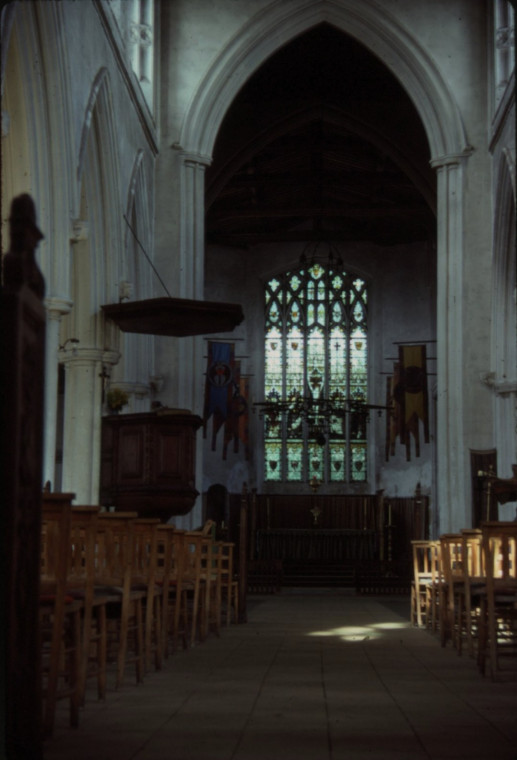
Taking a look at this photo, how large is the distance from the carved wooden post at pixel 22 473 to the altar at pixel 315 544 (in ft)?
61.2

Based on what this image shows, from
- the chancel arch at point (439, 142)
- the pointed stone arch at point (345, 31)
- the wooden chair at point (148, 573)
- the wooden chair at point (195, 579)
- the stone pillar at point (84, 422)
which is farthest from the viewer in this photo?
the pointed stone arch at point (345, 31)

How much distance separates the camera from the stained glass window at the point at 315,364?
80.6ft

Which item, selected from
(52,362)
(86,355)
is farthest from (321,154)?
(52,362)

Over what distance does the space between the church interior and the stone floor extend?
29mm

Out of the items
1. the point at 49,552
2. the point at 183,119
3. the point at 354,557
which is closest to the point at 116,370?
the point at 183,119

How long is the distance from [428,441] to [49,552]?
18106 mm

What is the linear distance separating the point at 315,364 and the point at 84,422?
13.6m

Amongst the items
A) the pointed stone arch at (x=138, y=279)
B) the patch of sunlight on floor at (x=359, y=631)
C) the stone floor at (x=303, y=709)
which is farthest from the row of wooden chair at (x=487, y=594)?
the pointed stone arch at (x=138, y=279)

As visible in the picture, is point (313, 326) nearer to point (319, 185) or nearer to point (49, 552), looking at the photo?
point (319, 185)

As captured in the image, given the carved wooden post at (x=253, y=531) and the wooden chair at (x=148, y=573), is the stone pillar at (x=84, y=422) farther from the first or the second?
the carved wooden post at (x=253, y=531)

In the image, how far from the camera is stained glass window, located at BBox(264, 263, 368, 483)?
24578 mm

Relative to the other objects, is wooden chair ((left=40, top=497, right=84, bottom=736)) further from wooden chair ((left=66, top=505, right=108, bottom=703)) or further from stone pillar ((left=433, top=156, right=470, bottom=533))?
stone pillar ((left=433, top=156, right=470, bottom=533))

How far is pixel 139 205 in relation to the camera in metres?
14.7

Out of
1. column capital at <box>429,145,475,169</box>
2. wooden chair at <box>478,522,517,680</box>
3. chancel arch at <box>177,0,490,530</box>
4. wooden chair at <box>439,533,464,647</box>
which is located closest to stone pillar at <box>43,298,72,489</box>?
wooden chair at <box>439,533,464,647</box>
